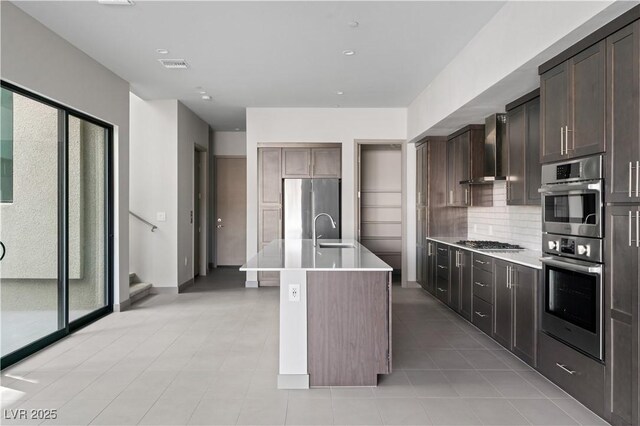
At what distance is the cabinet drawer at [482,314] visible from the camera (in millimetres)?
3973

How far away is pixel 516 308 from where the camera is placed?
11.2 ft

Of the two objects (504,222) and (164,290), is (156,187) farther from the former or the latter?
(504,222)

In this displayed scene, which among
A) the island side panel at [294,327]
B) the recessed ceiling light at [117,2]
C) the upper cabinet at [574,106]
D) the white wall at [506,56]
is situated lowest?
the island side panel at [294,327]

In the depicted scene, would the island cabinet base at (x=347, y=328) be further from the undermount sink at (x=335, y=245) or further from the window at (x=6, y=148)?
the window at (x=6, y=148)

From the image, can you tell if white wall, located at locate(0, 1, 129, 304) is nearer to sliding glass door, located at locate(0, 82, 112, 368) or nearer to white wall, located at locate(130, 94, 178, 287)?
sliding glass door, located at locate(0, 82, 112, 368)

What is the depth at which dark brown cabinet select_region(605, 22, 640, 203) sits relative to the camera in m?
2.14

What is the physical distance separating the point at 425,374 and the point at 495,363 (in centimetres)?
68

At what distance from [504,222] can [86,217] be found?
483cm

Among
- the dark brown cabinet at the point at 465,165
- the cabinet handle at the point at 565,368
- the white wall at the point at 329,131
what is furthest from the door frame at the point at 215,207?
the cabinet handle at the point at 565,368

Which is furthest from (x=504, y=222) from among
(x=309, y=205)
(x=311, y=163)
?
(x=311, y=163)

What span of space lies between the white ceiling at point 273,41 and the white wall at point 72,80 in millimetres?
130

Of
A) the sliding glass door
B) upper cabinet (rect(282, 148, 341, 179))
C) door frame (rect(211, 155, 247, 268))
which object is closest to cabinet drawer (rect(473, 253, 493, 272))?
upper cabinet (rect(282, 148, 341, 179))

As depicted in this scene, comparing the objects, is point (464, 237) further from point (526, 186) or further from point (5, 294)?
point (5, 294)

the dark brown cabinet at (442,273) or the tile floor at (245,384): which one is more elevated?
the dark brown cabinet at (442,273)
